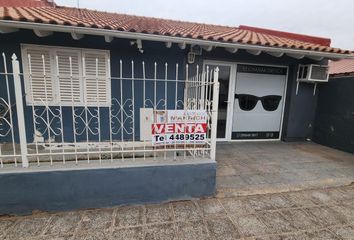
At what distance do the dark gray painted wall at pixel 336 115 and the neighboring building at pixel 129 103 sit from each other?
29cm

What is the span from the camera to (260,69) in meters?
6.00

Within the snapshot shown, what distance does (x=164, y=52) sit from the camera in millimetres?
4992

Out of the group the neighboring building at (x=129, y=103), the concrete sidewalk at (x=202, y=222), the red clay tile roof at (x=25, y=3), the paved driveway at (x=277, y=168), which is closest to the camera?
the concrete sidewalk at (x=202, y=222)

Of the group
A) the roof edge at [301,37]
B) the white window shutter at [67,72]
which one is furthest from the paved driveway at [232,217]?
the roof edge at [301,37]

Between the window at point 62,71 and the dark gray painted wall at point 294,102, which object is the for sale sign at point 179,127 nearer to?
the window at point 62,71

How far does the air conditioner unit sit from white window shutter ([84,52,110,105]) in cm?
558

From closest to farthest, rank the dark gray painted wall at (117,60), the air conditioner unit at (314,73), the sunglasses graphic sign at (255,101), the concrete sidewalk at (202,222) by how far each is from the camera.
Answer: the concrete sidewalk at (202,222), the dark gray painted wall at (117,60), the air conditioner unit at (314,73), the sunglasses graphic sign at (255,101)

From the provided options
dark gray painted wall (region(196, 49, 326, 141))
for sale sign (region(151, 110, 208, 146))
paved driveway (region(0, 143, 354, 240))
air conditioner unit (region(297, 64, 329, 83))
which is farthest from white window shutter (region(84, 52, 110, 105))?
air conditioner unit (region(297, 64, 329, 83))

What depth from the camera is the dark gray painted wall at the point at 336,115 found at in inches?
220

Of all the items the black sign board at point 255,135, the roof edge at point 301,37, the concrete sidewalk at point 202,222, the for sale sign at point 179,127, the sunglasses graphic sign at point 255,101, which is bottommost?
the concrete sidewalk at point 202,222

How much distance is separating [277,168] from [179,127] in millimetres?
Result: 2617

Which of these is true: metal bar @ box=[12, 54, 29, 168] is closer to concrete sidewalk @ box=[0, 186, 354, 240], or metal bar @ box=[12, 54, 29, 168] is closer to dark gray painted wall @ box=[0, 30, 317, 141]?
concrete sidewalk @ box=[0, 186, 354, 240]

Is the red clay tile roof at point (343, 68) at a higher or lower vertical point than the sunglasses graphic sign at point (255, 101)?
higher

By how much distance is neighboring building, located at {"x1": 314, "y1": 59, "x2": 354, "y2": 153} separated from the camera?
5.60 m
